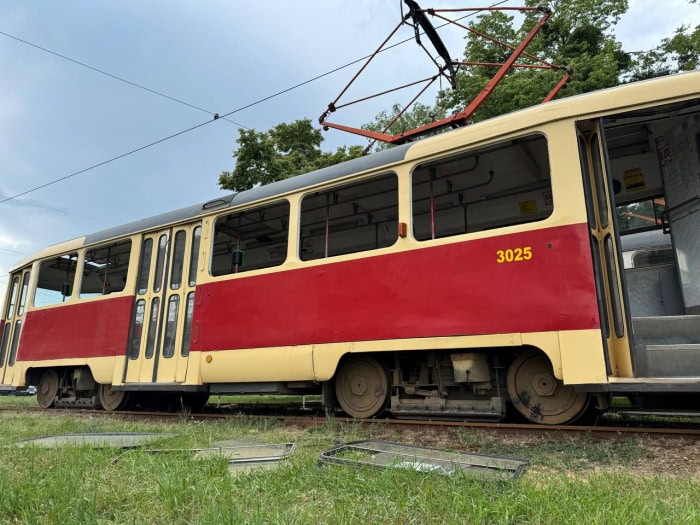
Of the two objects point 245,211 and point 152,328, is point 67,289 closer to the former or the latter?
point 152,328

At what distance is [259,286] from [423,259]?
2293 mm

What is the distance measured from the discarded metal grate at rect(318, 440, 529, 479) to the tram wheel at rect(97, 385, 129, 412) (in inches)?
226

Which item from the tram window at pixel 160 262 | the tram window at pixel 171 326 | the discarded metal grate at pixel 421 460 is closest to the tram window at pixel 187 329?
the tram window at pixel 171 326

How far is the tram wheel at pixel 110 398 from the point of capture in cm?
812

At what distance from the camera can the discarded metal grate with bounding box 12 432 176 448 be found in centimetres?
397

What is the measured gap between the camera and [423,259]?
5.05 metres

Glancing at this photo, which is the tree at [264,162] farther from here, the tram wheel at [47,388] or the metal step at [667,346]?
the metal step at [667,346]

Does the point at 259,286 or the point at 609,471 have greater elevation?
the point at 259,286

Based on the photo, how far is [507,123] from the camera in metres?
4.80

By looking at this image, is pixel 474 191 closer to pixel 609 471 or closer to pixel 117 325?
pixel 609 471

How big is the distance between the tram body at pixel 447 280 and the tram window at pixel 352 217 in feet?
0.10

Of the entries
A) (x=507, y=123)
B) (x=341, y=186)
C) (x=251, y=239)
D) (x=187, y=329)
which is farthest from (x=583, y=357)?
(x=187, y=329)

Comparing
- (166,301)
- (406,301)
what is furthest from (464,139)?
(166,301)

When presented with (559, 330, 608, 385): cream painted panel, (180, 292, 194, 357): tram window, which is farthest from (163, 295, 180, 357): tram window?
(559, 330, 608, 385): cream painted panel
